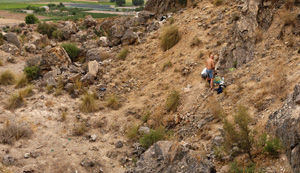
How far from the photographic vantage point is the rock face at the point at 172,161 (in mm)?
4688

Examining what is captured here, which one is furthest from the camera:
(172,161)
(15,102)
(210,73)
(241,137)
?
(15,102)

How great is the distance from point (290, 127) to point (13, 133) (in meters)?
7.37

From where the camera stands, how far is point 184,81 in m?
9.89

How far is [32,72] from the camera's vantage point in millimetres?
12312

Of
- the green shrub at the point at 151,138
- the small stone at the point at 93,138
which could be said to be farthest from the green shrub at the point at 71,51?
the green shrub at the point at 151,138

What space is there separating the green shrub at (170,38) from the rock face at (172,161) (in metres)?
8.18

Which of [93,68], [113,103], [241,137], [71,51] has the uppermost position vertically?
[71,51]

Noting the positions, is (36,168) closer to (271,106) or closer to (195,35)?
(271,106)


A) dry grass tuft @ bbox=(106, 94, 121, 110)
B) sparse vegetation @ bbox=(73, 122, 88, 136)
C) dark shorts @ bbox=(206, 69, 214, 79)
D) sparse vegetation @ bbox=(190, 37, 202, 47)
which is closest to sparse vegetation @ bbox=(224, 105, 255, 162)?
dark shorts @ bbox=(206, 69, 214, 79)

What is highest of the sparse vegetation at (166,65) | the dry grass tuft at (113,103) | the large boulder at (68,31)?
the large boulder at (68,31)

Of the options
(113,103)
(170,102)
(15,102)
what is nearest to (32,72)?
(15,102)

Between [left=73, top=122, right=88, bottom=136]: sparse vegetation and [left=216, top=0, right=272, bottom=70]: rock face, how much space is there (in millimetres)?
5026

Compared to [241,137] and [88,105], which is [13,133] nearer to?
[88,105]

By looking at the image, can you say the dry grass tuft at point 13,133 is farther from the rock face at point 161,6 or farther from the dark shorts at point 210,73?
the rock face at point 161,6
